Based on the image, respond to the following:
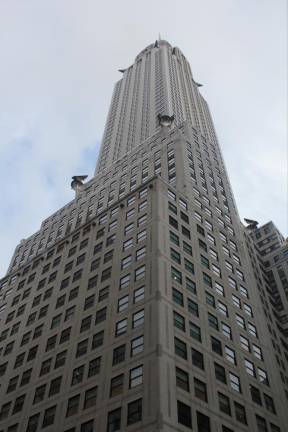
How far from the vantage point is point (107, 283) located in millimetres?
54844

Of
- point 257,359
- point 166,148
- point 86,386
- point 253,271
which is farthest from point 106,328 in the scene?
point 166,148

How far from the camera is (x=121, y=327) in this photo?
47.5 meters

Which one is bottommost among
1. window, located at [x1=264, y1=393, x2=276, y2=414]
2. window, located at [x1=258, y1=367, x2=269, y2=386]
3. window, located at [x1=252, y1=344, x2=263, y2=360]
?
window, located at [x1=264, y1=393, x2=276, y2=414]

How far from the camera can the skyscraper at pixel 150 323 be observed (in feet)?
137

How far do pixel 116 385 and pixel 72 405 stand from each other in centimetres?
539

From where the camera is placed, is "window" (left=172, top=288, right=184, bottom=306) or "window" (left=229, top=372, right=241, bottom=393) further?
"window" (left=172, top=288, right=184, bottom=306)

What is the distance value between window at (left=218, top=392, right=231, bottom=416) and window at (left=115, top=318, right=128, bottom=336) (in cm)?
1019

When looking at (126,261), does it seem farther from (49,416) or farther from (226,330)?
(49,416)

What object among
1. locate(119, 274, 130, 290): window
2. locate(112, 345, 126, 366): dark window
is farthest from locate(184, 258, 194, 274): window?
locate(112, 345, 126, 366): dark window

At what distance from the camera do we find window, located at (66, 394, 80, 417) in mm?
44094

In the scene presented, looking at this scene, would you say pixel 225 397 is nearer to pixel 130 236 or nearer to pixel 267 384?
pixel 267 384

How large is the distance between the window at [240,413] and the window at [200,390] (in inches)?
160

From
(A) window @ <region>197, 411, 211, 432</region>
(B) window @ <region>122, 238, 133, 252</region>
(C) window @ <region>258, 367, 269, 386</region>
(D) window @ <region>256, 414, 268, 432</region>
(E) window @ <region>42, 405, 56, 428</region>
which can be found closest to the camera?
(A) window @ <region>197, 411, 211, 432</region>

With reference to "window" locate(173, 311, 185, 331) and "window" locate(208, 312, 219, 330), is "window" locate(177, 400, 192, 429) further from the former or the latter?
"window" locate(208, 312, 219, 330)
